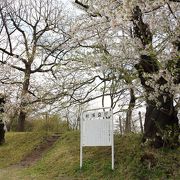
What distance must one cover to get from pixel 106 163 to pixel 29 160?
4.86 m

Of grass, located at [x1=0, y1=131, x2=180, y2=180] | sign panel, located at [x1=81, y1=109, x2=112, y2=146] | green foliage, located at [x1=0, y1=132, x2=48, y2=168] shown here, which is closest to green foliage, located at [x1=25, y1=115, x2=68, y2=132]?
green foliage, located at [x1=0, y1=132, x2=48, y2=168]

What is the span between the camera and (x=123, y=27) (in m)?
9.41

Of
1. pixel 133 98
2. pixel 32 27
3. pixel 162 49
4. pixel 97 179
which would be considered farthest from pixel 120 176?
pixel 32 27

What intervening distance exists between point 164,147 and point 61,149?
5.57 metres

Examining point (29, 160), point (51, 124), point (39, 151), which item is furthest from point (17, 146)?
point (51, 124)

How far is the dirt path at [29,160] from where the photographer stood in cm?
1167

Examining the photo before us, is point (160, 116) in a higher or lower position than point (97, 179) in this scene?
higher

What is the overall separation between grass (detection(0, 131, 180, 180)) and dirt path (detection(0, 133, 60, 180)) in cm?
13

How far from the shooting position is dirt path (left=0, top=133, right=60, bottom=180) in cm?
1167

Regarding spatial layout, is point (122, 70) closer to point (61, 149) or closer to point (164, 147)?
point (164, 147)

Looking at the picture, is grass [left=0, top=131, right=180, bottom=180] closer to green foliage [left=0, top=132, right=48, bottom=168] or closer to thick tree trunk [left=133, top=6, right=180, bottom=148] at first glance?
green foliage [left=0, top=132, right=48, bottom=168]

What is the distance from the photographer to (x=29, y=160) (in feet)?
48.5

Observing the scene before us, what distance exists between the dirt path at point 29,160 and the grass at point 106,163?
5.1 inches

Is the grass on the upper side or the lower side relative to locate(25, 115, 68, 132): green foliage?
lower
